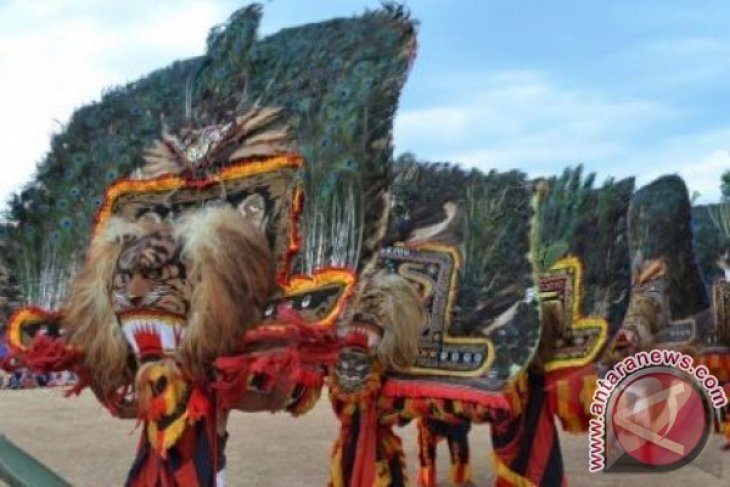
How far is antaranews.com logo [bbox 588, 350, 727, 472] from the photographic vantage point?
21.5 feet

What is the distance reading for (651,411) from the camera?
676 cm

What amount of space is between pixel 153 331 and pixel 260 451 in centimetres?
604

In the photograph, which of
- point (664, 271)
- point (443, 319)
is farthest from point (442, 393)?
point (664, 271)

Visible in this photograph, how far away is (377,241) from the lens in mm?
4102

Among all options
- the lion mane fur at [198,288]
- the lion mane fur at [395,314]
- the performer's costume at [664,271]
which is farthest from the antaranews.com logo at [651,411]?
the lion mane fur at [198,288]

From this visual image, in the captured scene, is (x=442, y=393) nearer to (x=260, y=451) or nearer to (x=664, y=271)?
(x=664, y=271)

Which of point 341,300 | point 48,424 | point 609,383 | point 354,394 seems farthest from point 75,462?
point 341,300

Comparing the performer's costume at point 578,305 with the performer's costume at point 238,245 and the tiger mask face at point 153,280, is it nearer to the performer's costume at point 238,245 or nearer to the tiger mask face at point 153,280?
the performer's costume at point 238,245

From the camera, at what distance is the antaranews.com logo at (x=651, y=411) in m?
6.54

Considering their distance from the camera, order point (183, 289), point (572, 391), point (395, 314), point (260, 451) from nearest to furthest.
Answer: point (183, 289)
point (395, 314)
point (572, 391)
point (260, 451)

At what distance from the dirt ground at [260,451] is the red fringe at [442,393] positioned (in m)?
2.13

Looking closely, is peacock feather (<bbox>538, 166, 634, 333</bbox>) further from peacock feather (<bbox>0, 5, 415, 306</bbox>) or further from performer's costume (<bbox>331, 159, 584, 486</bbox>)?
peacock feather (<bbox>0, 5, 415, 306</bbox>)

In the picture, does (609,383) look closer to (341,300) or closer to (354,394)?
(354,394)

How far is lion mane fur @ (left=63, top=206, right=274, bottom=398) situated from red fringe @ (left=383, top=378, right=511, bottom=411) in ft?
5.61
